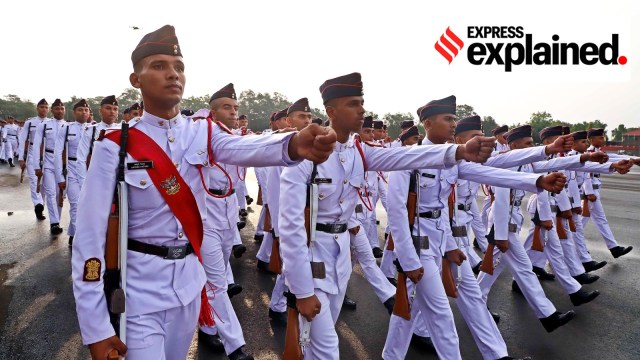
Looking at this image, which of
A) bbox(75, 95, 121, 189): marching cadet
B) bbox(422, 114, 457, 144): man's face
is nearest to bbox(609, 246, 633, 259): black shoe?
bbox(422, 114, 457, 144): man's face

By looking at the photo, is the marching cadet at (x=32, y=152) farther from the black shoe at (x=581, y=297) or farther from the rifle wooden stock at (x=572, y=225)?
the rifle wooden stock at (x=572, y=225)

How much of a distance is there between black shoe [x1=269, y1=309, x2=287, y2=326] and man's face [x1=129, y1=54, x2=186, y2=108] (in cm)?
336

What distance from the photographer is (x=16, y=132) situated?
23.3 m

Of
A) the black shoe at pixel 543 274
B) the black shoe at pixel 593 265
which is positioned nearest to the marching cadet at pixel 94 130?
the black shoe at pixel 543 274

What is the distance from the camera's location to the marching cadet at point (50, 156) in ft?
27.5

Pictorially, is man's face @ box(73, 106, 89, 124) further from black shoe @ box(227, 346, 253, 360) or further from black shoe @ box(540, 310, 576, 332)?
black shoe @ box(540, 310, 576, 332)

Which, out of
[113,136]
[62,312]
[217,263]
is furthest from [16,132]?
[113,136]

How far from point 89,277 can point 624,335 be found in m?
5.49

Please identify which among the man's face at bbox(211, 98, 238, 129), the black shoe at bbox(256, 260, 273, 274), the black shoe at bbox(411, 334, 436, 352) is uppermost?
the man's face at bbox(211, 98, 238, 129)

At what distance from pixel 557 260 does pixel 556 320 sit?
1.44m

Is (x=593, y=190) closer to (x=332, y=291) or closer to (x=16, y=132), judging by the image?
(x=332, y=291)

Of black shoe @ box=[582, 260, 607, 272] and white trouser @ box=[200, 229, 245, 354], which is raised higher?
white trouser @ box=[200, 229, 245, 354]

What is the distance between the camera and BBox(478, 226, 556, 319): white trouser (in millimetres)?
4555

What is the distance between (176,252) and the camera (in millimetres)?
2006
